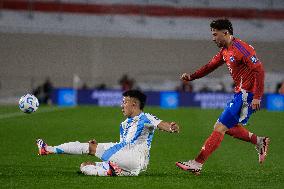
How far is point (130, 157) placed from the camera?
9.12 metres

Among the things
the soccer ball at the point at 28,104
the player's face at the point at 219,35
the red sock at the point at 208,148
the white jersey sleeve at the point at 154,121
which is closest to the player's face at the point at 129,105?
the white jersey sleeve at the point at 154,121

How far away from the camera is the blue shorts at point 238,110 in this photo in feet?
32.5

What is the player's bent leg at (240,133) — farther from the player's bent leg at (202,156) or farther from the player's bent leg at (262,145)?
the player's bent leg at (202,156)

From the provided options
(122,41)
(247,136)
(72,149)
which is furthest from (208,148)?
(122,41)

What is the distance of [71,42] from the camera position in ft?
150

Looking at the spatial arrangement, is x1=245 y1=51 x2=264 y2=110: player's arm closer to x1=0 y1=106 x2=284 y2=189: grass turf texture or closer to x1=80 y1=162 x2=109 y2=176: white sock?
x1=0 y1=106 x2=284 y2=189: grass turf texture

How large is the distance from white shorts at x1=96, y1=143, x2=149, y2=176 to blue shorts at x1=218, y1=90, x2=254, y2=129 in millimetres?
1397

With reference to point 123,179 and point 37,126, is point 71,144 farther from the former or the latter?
point 37,126

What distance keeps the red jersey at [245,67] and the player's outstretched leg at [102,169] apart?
2167 mm

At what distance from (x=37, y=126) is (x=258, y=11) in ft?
94.4

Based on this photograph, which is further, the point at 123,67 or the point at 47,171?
the point at 123,67

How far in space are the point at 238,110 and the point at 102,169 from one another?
216 cm

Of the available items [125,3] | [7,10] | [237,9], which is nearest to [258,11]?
[237,9]

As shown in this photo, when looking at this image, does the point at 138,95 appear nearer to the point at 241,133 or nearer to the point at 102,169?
the point at 102,169
